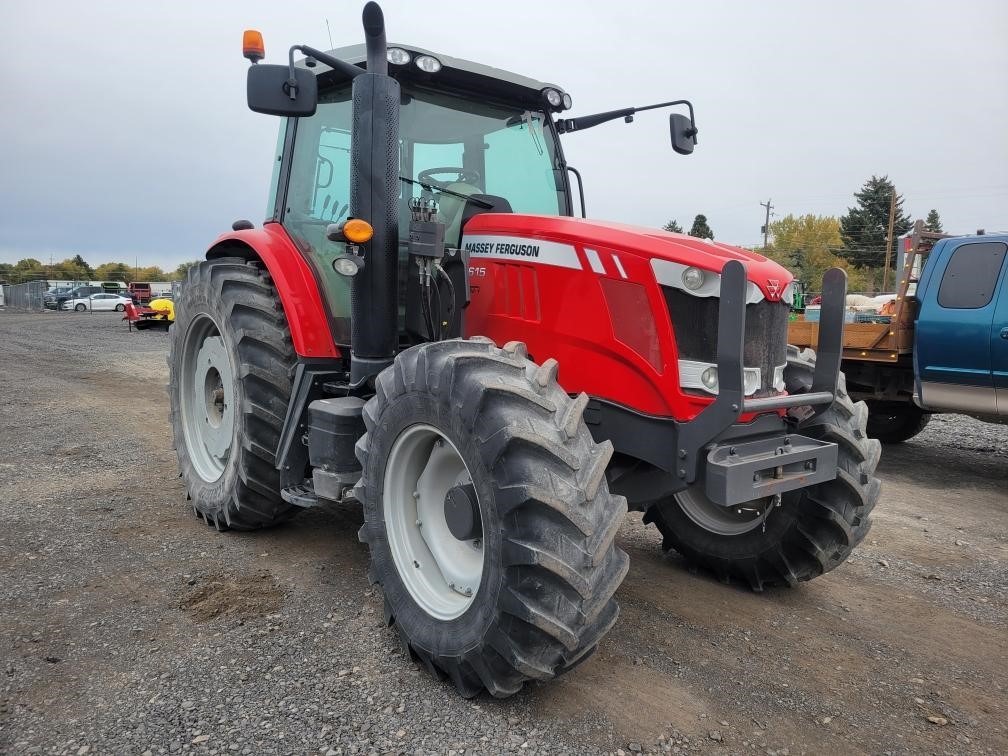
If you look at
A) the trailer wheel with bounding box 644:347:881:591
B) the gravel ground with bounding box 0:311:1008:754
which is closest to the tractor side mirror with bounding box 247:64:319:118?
the gravel ground with bounding box 0:311:1008:754

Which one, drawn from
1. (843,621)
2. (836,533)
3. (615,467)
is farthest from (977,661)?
(615,467)

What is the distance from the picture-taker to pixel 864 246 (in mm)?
54719

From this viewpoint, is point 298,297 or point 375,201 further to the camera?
point 298,297

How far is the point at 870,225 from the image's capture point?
54.9 meters

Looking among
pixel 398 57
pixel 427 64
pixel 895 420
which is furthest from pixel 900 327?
pixel 398 57

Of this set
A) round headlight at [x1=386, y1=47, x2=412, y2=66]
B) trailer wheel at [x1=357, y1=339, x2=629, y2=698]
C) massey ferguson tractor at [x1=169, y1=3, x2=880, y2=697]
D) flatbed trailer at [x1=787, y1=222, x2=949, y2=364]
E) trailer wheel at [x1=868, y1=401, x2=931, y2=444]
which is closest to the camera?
trailer wheel at [x1=357, y1=339, x2=629, y2=698]

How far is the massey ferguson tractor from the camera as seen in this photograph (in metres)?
2.40

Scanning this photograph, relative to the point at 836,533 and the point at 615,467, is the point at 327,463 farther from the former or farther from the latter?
the point at 836,533

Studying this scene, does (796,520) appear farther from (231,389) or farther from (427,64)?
(231,389)

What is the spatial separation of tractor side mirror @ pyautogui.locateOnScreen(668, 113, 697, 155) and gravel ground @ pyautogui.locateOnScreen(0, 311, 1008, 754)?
2.33 meters

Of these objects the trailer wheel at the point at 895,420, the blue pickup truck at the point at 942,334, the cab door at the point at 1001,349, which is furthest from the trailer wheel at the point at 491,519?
the trailer wheel at the point at 895,420

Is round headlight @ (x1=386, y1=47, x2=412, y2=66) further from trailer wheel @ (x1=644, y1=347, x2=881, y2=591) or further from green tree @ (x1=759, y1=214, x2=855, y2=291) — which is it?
green tree @ (x1=759, y1=214, x2=855, y2=291)

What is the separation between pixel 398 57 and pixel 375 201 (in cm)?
75

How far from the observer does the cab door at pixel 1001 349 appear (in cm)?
610
